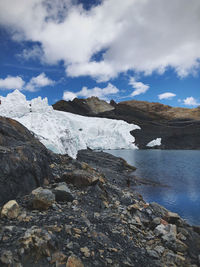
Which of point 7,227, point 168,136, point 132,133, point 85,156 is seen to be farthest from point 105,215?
point 168,136

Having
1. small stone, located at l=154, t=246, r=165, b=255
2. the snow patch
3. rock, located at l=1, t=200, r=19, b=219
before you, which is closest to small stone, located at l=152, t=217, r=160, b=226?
small stone, located at l=154, t=246, r=165, b=255

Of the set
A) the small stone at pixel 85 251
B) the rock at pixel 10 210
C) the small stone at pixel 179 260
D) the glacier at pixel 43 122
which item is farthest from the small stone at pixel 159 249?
the glacier at pixel 43 122

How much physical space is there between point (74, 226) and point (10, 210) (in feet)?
4.71

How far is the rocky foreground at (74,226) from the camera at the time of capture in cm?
316

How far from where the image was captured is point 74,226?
4168 mm

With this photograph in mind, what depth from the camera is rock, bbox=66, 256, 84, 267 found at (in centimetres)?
308

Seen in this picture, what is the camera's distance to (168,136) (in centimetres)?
9775

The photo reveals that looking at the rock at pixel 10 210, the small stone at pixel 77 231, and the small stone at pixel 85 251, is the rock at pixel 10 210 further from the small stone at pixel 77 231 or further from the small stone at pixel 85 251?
the small stone at pixel 85 251

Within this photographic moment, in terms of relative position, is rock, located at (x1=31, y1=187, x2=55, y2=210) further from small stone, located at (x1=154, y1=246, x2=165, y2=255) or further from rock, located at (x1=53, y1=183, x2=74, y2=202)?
small stone, located at (x1=154, y1=246, x2=165, y2=255)

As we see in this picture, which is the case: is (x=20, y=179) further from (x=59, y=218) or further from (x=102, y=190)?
(x=102, y=190)

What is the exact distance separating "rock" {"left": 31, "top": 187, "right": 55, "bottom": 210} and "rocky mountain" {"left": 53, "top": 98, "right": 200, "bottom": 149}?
281 feet

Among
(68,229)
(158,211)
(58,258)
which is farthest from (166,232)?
(58,258)

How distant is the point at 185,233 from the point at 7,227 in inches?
222

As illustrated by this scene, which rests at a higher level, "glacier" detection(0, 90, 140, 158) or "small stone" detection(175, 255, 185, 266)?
"glacier" detection(0, 90, 140, 158)
